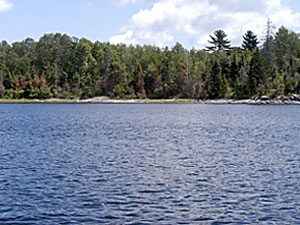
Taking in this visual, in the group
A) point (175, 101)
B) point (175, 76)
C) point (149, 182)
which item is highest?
point (175, 76)

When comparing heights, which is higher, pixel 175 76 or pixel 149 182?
pixel 175 76

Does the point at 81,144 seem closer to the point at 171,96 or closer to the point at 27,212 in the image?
the point at 27,212

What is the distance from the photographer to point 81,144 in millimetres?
44531

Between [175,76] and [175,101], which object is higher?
[175,76]

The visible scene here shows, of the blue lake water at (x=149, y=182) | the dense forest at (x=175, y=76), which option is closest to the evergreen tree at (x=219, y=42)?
the dense forest at (x=175, y=76)

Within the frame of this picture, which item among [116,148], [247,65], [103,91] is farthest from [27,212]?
[103,91]

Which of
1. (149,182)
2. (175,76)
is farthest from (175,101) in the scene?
(149,182)

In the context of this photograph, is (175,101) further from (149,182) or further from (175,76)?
(149,182)

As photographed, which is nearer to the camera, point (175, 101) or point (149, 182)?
point (149, 182)

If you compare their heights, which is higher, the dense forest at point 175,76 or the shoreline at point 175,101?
the dense forest at point 175,76

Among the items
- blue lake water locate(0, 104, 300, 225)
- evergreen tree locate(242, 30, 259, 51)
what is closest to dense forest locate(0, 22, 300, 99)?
evergreen tree locate(242, 30, 259, 51)

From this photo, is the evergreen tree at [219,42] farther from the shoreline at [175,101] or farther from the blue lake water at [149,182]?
the blue lake water at [149,182]

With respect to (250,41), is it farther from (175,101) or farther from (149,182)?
(149,182)

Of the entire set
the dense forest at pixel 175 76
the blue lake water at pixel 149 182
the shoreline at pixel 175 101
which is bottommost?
the blue lake water at pixel 149 182
